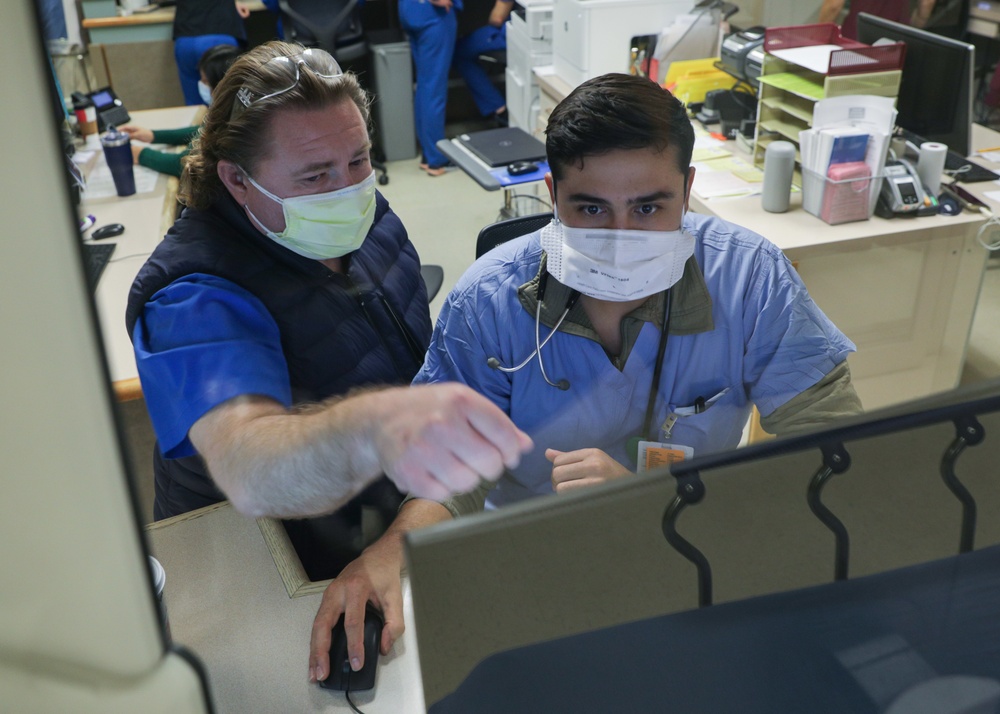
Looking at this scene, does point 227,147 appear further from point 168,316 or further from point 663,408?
point 663,408

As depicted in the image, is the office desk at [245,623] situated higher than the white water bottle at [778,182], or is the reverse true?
the white water bottle at [778,182]

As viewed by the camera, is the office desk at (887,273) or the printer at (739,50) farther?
the printer at (739,50)

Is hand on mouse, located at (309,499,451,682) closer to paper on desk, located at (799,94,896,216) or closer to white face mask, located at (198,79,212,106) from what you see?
white face mask, located at (198,79,212,106)

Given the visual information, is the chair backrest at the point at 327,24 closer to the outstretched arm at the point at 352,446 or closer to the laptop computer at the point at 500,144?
the laptop computer at the point at 500,144

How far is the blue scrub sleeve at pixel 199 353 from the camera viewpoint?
1.98 ft

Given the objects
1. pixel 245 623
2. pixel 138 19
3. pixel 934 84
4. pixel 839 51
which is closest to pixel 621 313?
pixel 245 623

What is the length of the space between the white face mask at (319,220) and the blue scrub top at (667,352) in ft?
0.42

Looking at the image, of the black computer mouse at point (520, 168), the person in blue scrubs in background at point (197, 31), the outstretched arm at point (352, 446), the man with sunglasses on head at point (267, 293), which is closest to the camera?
the outstretched arm at point (352, 446)

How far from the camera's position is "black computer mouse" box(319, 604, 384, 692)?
64 centimetres

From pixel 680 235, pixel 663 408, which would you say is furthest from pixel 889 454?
pixel 680 235

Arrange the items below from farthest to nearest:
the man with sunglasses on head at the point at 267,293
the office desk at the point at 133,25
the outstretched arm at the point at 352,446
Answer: the office desk at the point at 133,25 → the man with sunglasses on head at the point at 267,293 → the outstretched arm at the point at 352,446

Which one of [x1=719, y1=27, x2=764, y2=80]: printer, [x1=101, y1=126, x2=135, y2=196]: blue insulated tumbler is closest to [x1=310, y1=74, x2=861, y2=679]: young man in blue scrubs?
[x1=719, y1=27, x2=764, y2=80]: printer

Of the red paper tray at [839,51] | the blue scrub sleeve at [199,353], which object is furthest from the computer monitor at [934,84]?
the blue scrub sleeve at [199,353]

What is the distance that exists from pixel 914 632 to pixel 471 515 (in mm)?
177
